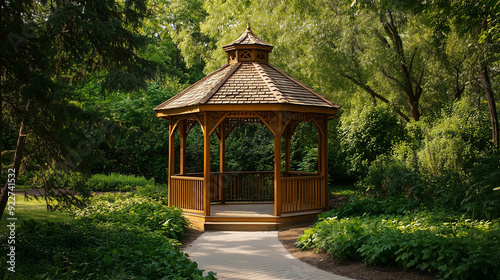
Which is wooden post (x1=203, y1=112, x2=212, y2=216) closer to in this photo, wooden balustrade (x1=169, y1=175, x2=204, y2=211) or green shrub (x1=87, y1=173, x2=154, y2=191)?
wooden balustrade (x1=169, y1=175, x2=204, y2=211)

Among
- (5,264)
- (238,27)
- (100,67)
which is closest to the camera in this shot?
(5,264)

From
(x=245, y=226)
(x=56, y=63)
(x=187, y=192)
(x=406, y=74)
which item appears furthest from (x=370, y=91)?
(x=56, y=63)

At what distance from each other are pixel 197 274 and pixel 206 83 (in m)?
7.94

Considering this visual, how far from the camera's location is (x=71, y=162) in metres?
6.82

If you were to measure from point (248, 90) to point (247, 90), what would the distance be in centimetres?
3

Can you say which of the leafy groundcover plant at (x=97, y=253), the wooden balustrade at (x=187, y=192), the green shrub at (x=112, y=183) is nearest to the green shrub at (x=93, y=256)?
the leafy groundcover plant at (x=97, y=253)

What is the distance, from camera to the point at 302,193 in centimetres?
1159

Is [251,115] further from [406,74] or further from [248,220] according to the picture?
[406,74]

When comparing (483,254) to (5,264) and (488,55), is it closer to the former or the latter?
(5,264)

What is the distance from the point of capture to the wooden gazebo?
10.9m

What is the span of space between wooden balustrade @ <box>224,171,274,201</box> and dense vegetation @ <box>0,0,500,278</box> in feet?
10.7

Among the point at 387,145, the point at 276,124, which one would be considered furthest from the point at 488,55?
the point at 276,124

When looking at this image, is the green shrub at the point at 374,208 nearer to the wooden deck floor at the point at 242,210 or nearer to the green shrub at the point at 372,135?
the wooden deck floor at the point at 242,210

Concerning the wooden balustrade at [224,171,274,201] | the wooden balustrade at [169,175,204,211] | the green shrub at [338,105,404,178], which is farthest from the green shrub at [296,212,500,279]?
the green shrub at [338,105,404,178]
